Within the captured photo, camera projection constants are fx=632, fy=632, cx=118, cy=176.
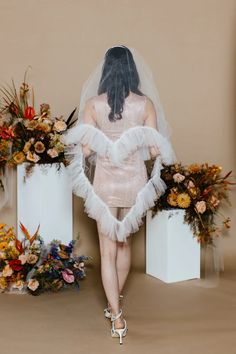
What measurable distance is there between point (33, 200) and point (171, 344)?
169 cm

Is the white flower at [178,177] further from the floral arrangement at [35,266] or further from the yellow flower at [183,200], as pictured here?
the floral arrangement at [35,266]

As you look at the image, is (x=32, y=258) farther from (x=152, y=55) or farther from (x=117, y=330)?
(x=152, y=55)

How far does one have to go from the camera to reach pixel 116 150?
12.3 ft

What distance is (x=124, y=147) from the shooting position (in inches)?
148

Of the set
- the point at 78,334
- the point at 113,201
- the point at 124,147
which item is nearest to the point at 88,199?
the point at 113,201

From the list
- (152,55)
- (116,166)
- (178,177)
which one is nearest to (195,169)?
(178,177)

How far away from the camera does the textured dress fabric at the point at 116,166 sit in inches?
149

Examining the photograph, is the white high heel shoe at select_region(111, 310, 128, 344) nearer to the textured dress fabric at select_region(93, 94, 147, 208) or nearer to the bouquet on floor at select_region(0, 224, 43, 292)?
the textured dress fabric at select_region(93, 94, 147, 208)

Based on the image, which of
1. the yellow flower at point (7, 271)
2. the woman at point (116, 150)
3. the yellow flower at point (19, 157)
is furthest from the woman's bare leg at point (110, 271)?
the yellow flower at point (19, 157)

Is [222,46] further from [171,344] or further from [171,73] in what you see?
[171,344]

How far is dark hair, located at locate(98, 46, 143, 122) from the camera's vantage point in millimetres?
3754

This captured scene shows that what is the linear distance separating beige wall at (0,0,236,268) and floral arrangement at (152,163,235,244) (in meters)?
0.57

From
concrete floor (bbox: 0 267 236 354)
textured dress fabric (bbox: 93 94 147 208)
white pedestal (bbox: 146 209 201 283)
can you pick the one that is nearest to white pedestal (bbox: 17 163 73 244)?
concrete floor (bbox: 0 267 236 354)

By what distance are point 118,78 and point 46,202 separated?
140 cm
